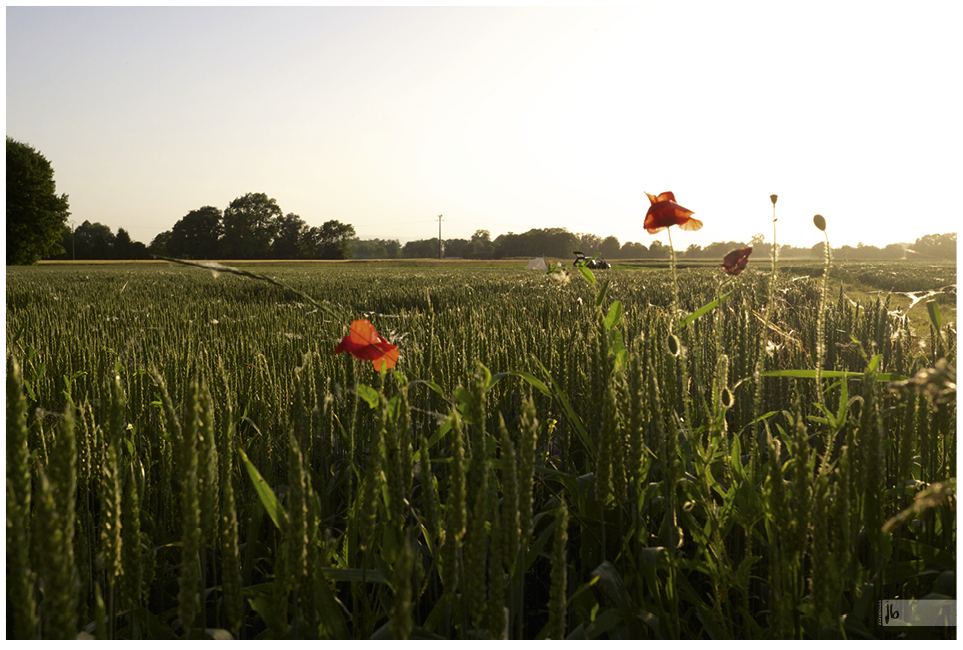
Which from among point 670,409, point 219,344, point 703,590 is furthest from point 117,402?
point 219,344

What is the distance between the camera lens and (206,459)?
68 cm

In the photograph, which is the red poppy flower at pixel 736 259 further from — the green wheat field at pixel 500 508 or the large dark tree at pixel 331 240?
the large dark tree at pixel 331 240

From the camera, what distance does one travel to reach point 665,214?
5.13ft

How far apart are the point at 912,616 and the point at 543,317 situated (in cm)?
404

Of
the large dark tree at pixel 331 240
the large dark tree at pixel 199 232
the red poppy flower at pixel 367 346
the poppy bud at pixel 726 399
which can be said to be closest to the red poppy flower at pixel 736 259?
the poppy bud at pixel 726 399

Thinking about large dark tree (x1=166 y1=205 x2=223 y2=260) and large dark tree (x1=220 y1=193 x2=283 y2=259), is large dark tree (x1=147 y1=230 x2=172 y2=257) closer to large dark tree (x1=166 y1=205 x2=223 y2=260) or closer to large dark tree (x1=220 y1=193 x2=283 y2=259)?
large dark tree (x1=166 y1=205 x2=223 y2=260)

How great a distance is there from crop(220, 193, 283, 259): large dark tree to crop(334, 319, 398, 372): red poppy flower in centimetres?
5875

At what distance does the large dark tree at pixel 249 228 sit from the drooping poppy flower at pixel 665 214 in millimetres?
58869

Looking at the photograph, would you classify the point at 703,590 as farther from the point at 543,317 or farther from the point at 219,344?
the point at 543,317

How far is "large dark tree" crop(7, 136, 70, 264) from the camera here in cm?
2017

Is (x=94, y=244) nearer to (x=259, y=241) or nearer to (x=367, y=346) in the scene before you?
(x=259, y=241)

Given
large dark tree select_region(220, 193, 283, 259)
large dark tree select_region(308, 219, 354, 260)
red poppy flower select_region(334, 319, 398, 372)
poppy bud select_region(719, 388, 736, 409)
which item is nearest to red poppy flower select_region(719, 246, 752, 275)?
poppy bud select_region(719, 388, 736, 409)

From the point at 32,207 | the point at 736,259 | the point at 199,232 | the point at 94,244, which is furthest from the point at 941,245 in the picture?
the point at 94,244

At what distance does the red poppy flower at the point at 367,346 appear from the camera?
1370 mm
